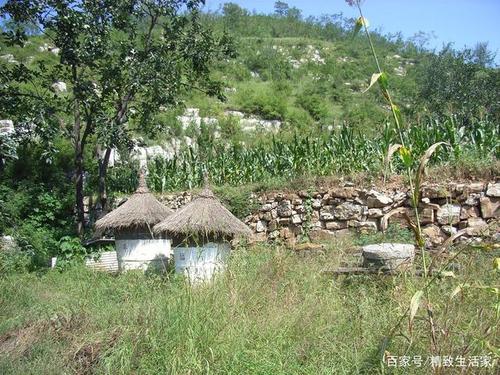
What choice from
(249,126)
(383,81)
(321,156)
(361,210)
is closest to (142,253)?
(361,210)

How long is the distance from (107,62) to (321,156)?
460 cm

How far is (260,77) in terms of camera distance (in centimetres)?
2642

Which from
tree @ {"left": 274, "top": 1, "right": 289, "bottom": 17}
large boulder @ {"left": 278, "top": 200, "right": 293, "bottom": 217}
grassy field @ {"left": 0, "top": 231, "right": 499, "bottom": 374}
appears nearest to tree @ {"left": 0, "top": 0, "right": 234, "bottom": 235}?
large boulder @ {"left": 278, "top": 200, "right": 293, "bottom": 217}

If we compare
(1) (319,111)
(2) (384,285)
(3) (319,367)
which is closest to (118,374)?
(3) (319,367)

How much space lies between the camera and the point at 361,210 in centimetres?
881

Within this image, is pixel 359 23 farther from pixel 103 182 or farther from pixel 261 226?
pixel 103 182

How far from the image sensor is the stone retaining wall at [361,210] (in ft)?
25.1

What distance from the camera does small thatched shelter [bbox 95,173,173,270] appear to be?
25.5ft

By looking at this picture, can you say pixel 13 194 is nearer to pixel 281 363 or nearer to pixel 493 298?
pixel 281 363

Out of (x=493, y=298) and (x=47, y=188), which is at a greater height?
(x=47, y=188)

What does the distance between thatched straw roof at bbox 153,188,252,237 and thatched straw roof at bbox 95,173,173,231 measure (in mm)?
911

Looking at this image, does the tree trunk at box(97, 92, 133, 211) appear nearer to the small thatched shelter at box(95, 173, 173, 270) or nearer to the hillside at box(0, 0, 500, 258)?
the hillside at box(0, 0, 500, 258)

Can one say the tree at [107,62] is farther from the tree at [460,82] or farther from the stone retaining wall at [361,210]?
the tree at [460,82]

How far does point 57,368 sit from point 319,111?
749 inches
